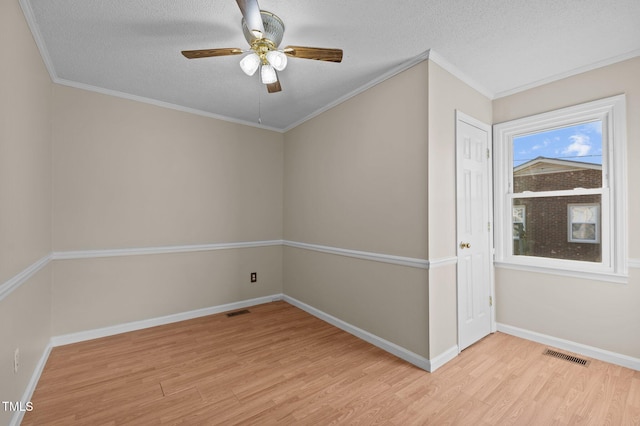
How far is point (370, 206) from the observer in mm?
2863

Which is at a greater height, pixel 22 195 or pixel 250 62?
pixel 250 62

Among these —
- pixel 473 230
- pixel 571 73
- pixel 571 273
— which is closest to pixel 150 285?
pixel 473 230

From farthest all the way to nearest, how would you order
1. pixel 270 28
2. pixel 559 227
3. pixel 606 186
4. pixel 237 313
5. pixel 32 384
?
pixel 237 313, pixel 559 227, pixel 606 186, pixel 32 384, pixel 270 28

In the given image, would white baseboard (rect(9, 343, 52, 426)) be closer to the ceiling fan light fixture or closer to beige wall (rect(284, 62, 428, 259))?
the ceiling fan light fixture

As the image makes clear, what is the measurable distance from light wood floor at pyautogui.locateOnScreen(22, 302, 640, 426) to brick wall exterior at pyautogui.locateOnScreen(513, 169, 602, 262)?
95cm

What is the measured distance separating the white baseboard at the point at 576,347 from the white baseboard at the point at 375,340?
1.31 meters

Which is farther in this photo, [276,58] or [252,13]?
[276,58]

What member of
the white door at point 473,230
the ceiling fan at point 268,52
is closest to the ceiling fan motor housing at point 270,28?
the ceiling fan at point 268,52

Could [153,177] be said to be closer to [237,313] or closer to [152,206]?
[152,206]

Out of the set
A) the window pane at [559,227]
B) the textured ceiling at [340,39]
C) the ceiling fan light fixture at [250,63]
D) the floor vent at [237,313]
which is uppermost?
the textured ceiling at [340,39]

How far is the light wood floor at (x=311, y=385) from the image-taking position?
180 centimetres

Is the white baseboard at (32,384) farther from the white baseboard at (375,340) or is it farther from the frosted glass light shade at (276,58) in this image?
the frosted glass light shade at (276,58)

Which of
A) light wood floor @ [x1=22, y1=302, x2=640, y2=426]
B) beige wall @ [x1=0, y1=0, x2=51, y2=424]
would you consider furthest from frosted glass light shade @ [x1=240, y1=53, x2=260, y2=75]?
light wood floor @ [x1=22, y1=302, x2=640, y2=426]

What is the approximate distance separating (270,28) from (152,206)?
2.46 m
